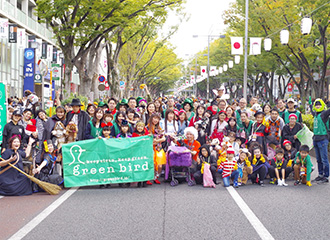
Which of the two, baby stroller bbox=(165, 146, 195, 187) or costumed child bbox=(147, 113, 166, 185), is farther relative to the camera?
costumed child bbox=(147, 113, 166, 185)

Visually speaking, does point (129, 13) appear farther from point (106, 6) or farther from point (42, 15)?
point (42, 15)

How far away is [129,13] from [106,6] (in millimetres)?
1757

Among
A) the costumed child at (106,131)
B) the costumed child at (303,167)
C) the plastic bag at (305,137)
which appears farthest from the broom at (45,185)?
the plastic bag at (305,137)

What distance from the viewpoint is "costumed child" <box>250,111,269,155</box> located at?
10492 millimetres

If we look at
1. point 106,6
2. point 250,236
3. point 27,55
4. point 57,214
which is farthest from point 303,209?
point 27,55

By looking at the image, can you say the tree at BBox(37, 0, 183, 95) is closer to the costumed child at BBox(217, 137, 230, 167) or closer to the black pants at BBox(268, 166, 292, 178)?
the costumed child at BBox(217, 137, 230, 167)

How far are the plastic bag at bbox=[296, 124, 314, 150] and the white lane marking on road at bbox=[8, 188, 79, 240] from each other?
5169 millimetres

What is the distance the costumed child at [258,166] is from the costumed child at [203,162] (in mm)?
815

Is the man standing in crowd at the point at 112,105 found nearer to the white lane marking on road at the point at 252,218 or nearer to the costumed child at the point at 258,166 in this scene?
the costumed child at the point at 258,166

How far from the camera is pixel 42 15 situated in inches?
795

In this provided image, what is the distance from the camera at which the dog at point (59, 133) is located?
9.44m

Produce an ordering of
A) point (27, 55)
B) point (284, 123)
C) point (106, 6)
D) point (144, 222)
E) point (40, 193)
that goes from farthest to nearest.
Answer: point (27, 55) → point (106, 6) → point (284, 123) → point (40, 193) → point (144, 222)

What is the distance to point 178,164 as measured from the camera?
30.9 ft

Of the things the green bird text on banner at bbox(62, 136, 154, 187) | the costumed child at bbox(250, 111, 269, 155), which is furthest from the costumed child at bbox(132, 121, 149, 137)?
the costumed child at bbox(250, 111, 269, 155)
